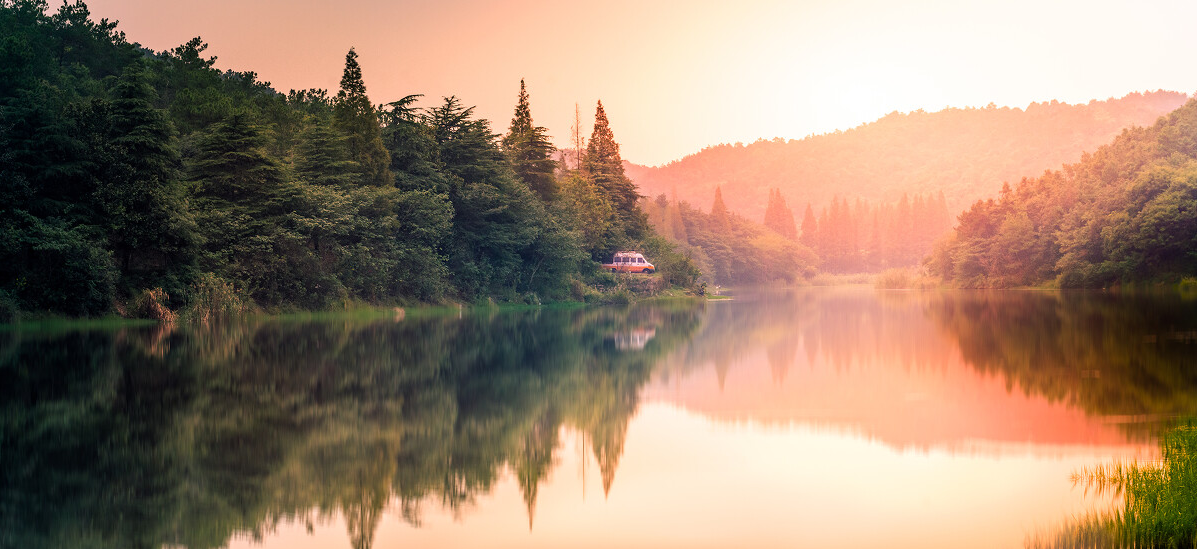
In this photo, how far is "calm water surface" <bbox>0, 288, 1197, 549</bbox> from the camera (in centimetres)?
674

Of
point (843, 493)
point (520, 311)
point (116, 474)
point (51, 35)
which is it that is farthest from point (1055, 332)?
point (51, 35)

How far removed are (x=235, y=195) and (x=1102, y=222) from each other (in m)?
59.6

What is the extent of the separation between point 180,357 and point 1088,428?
16.1 meters

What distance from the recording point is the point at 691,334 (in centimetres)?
2917

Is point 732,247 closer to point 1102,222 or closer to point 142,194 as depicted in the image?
point 1102,222

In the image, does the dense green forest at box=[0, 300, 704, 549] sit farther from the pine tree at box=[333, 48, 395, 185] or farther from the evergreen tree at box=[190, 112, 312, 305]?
the pine tree at box=[333, 48, 395, 185]

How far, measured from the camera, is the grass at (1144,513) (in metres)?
6.17

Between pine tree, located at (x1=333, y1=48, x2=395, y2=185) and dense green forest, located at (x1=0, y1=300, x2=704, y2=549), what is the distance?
2191 cm

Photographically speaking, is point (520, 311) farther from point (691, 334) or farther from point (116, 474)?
point (116, 474)

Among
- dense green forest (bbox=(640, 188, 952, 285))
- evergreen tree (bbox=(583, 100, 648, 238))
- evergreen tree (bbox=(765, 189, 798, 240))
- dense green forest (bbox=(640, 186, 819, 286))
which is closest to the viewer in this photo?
evergreen tree (bbox=(583, 100, 648, 238))

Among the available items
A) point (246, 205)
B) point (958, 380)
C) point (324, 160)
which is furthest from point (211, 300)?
point (958, 380)

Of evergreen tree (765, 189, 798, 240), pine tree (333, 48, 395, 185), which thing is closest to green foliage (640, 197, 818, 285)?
evergreen tree (765, 189, 798, 240)

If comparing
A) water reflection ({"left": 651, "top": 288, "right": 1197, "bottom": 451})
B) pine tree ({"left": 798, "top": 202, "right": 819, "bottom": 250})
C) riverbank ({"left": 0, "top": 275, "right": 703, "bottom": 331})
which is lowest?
water reflection ({"left": 651, "top": 288, "right": 1197, "bottom": 451})

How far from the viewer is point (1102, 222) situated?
64500mm
